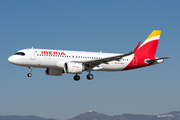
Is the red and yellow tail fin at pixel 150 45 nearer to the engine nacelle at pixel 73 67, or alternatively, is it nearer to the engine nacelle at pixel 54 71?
the engine nacelle at pixel 73 67

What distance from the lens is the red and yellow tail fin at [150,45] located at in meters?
55.2

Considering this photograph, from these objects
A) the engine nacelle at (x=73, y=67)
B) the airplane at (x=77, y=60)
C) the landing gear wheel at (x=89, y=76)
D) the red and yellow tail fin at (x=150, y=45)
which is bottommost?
the landing gear wheel at (x=89, y=76)

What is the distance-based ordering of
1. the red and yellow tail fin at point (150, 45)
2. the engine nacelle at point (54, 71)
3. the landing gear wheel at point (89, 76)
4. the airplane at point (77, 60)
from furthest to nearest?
the red and yellow tail fin at point (150, 45) → the engine nacelle at point (54, 71) → the landing gear wheel at point (89, 76) → the airplane at point (77, 60)

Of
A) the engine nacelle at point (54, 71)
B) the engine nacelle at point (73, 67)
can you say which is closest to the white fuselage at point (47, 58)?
the engine nacelle at point (73, 67)

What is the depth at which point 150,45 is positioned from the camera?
186ft

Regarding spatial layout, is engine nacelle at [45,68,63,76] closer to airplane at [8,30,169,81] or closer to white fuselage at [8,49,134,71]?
airplane at [8,30,169,81]

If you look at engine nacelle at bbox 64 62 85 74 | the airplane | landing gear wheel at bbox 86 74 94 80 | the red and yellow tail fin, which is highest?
the red and yellow tail fin

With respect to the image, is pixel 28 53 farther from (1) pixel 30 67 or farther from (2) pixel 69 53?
(2) pixel 69 53

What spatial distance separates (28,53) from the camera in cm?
4612

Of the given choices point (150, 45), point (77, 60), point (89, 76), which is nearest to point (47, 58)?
point (77, 60)

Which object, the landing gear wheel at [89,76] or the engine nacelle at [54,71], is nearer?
the landing gear wheel at [89,76]

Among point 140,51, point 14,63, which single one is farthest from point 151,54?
point 14,63

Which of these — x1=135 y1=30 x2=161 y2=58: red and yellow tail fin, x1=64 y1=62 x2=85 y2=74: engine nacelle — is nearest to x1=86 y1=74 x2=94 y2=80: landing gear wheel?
x1=64 y1=62 x2=85 y2=74: engine nacelle

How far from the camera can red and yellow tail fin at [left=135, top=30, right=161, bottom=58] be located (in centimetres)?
5521
